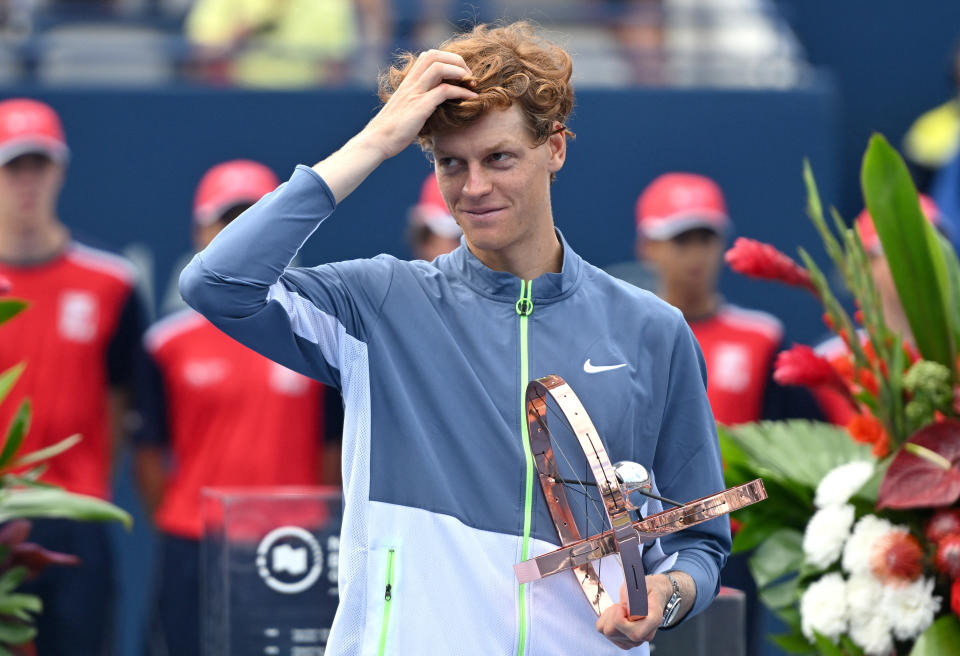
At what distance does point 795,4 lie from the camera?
9.25 meters

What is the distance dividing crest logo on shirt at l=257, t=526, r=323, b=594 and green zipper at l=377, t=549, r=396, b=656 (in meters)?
1.04

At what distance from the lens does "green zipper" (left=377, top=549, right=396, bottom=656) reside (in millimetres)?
2316

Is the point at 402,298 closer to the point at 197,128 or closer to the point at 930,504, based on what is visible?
the point at 930,504

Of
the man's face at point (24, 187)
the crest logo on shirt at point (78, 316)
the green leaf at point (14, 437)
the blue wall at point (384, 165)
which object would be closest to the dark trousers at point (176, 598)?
the crest logo on shirt at point (78, 316)

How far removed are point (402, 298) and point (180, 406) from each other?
10.3 feet

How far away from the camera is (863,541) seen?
2.95m

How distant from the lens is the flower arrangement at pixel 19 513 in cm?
341

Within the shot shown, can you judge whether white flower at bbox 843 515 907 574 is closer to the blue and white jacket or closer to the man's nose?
the blue and white jacket

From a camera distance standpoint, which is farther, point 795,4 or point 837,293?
point 795,4

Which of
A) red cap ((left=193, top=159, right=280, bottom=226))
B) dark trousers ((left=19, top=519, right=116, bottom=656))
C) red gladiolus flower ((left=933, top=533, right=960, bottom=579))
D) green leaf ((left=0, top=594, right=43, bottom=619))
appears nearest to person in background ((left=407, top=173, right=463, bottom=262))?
red cap ((left=193, top=159, right=280, bottom=226))

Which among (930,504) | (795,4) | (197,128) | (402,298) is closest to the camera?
(402,298)

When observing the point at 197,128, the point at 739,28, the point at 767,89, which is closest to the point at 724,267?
the point at 767,89

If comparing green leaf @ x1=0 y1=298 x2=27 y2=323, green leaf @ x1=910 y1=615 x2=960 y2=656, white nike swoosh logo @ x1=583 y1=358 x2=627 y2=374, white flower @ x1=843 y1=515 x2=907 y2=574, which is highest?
green leaf @ x1=0 y1=298 x2=27 y2=323

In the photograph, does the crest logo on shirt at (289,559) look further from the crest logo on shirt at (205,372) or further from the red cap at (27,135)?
the red cap at (27,135)
